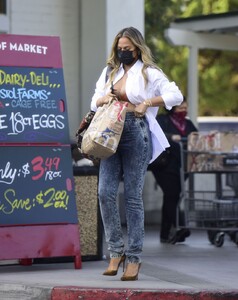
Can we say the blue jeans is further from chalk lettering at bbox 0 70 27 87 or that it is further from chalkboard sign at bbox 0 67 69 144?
chalk lettering at bbox 0 70 27 87

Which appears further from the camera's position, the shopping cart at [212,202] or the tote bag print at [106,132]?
the shopping cart at [212,202]

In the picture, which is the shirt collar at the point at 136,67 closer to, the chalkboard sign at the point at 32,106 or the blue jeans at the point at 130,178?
the blue jeans at the point at 130,178

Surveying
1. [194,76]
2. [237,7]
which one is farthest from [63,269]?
[237,7]

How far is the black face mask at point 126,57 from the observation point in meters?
8.49

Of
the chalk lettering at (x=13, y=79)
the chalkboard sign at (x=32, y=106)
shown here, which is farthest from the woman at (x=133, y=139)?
the chalk lettering at (x=13, y=79)

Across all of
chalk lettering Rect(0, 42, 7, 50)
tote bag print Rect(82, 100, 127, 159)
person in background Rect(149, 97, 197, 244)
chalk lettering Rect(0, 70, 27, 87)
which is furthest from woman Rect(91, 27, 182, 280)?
person in background Rect(149, 97, 197, 244)

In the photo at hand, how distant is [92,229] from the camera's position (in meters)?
9.77

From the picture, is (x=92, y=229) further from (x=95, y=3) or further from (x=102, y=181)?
(x=95, y=3)

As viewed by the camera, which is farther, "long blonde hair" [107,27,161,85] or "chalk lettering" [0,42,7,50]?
"chalk lettering" [0,42,7,50]

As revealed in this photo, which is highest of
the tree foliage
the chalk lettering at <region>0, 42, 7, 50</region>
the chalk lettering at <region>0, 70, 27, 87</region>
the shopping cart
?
the tree foliage

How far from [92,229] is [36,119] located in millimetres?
1226

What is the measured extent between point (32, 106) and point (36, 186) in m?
0.66

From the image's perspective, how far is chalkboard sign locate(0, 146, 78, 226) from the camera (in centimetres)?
899

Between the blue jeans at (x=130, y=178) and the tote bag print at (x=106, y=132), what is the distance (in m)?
0.18
